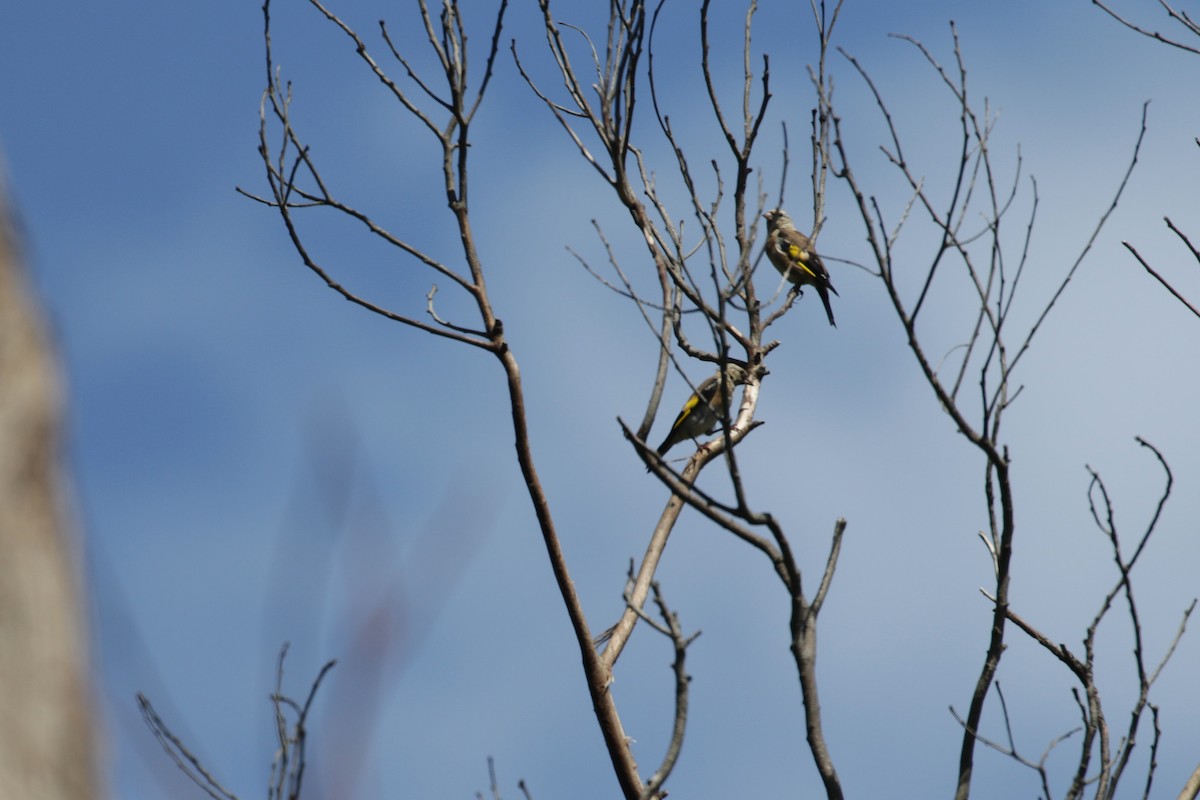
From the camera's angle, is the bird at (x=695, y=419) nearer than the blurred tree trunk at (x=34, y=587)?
No

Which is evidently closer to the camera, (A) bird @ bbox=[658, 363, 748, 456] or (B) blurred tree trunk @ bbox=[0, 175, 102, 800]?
(B) blurred tree trunk @ bbox=[0, 175, 102, 800]

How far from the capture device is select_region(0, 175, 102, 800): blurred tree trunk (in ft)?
4.00

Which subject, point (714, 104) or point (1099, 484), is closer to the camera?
point (1099, 484)

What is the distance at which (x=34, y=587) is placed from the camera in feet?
4.14

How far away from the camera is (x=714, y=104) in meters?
5.32

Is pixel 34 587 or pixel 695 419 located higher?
pixel 695 419

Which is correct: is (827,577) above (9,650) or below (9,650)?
above

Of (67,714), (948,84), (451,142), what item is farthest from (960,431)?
(67,714)

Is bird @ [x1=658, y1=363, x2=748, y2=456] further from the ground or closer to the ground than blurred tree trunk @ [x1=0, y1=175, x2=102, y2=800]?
further from the ground

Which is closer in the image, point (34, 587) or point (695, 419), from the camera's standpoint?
point (34, 587)

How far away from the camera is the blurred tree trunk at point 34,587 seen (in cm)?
122

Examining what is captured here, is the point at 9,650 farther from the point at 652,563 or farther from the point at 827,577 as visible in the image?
the point at 652,563

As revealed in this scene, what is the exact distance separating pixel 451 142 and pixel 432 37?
0.40 metres

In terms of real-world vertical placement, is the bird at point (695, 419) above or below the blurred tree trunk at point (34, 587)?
above
